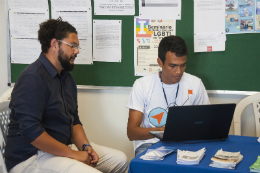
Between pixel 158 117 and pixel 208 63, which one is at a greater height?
pixel 208 63

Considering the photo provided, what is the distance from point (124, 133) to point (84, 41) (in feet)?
3.22

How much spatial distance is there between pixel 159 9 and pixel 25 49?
137cm

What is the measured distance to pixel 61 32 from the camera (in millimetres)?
1780

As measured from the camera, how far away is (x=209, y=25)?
7.48ft

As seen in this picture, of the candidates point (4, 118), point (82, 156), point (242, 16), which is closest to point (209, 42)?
point (242, 16)

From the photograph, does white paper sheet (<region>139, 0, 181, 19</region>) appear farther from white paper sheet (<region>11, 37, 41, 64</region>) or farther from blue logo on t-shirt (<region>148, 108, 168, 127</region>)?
white paper sheet (<region>11, 37, 41, 64</region>)

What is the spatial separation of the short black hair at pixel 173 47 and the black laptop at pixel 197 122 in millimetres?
609

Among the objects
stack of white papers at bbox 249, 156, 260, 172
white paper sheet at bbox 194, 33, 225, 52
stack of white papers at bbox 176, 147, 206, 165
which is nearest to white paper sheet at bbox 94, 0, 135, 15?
white paper sheet at bbox 194, 33, 225, 52

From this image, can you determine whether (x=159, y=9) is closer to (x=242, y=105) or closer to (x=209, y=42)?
(x=209, y=42)

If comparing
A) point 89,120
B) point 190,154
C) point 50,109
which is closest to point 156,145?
point 190,154

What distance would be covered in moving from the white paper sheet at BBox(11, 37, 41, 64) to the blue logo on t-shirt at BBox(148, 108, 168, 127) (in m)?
1.36

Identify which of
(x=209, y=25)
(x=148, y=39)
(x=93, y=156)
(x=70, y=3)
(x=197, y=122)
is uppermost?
(x=70, y=3)

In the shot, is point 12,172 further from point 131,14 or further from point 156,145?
point 131,14

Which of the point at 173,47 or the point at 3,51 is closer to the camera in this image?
the point at 173,47
